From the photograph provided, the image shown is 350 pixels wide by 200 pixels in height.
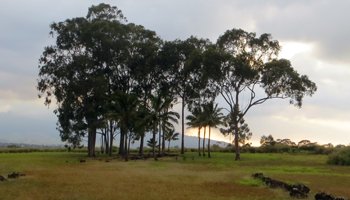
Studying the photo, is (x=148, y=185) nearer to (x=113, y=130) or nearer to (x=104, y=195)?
(x=104, y=195)

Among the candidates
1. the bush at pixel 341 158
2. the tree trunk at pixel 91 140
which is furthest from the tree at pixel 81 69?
the bush at pixel 341 158

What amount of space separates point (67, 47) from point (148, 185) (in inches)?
1887

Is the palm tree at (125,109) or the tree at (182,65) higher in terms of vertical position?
the tree at (182,65)

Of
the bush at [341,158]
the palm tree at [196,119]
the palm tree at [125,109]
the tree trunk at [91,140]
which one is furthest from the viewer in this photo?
the palm tree at [196,119]

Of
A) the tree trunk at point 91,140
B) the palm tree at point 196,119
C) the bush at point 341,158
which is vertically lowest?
the bush at point 341,158

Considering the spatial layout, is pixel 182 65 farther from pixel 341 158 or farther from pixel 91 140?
pixel 341 158

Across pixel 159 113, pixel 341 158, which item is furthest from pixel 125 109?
pixel 341 158

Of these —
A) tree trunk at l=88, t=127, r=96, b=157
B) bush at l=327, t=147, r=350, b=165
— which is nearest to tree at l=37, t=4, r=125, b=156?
tree trunk at l=88, t=127, r=96, b=157

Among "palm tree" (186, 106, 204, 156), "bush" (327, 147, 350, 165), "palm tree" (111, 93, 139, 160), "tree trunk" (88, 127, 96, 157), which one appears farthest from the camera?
"palm tree" (186, 106, 204, 156)

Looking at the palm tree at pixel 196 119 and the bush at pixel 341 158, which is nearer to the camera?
the bush at pixel 341 158

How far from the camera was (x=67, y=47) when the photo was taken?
71.8 metres

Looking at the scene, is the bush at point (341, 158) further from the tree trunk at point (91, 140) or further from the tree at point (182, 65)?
the tree trunk at point (91, 140)

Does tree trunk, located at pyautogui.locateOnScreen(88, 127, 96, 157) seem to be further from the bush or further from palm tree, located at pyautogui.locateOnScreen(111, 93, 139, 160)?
the bush

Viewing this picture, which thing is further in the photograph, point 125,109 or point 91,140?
point 91,140
